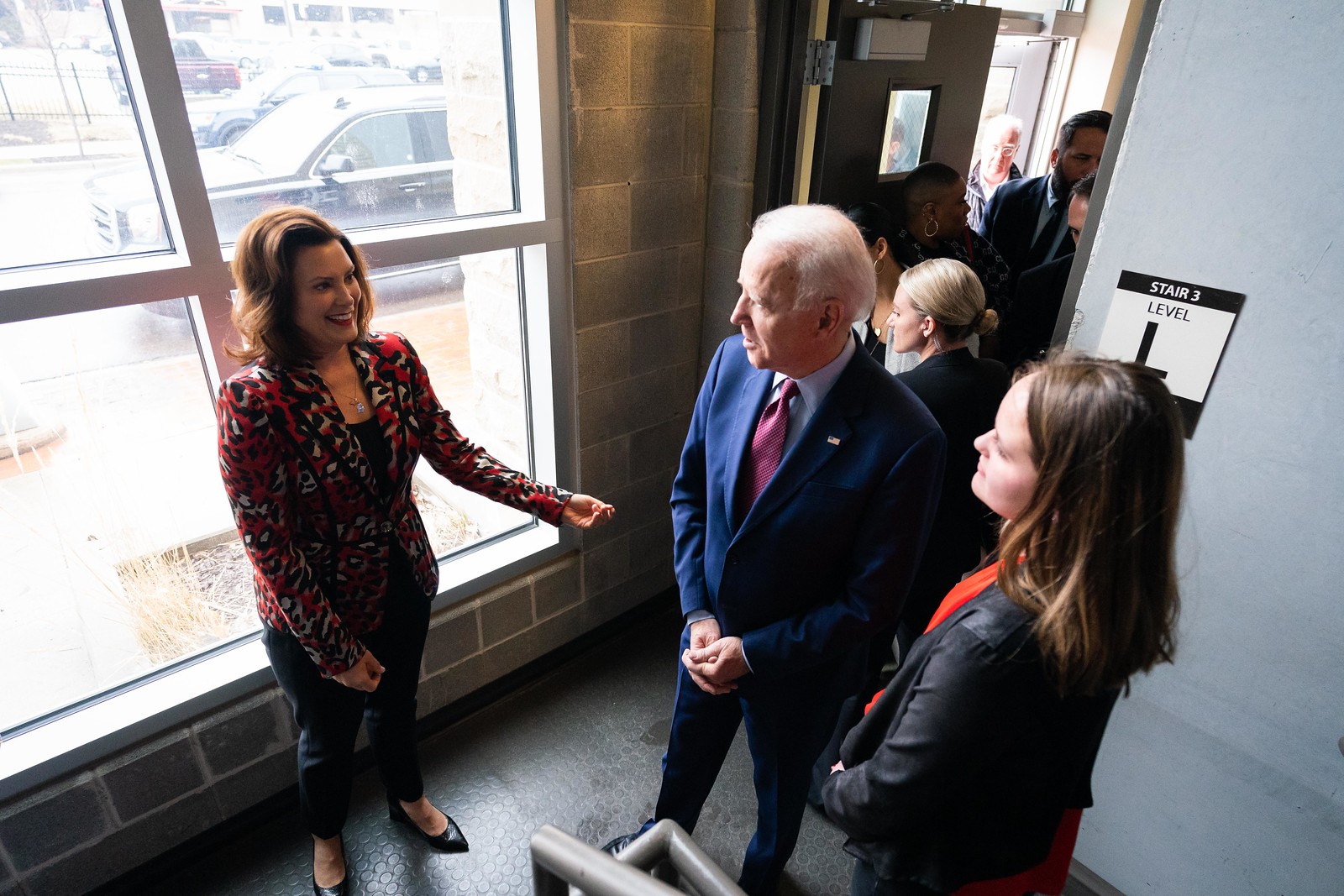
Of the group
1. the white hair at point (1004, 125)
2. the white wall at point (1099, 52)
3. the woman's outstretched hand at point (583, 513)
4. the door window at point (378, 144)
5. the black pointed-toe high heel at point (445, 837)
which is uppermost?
the white wall at point (1099, 52)

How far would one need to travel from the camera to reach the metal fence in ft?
4.50

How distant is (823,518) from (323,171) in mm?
1447

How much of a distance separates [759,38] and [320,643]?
1985 mm

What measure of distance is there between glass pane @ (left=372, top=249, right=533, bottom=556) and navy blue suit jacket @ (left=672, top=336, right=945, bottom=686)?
3.10ft

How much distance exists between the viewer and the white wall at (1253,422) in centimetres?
123

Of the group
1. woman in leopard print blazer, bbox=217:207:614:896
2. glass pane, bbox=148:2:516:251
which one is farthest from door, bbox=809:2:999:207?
woman in leopard print blazer, bbox=217:207:614:896

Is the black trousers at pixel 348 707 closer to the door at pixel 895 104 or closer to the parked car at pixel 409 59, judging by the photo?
the parked car at pixel 409 59

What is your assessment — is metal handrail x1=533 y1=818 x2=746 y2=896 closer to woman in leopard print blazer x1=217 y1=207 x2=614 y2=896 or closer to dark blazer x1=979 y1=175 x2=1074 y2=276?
woman in leopard print blazer x1=217 y1=207 x2=614 y2=896

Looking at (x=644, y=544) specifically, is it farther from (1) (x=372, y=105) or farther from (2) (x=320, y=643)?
(1) (x=372, y=105)

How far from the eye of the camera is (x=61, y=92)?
1419mm

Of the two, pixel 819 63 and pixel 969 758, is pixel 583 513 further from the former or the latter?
pixel 819 63

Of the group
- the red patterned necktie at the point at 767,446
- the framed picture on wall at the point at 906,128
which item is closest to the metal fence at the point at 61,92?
the red patterned necktie at the point at 767,446

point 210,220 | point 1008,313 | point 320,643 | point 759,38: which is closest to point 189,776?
point 320,643

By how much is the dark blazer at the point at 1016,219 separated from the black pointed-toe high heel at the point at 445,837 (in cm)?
271
